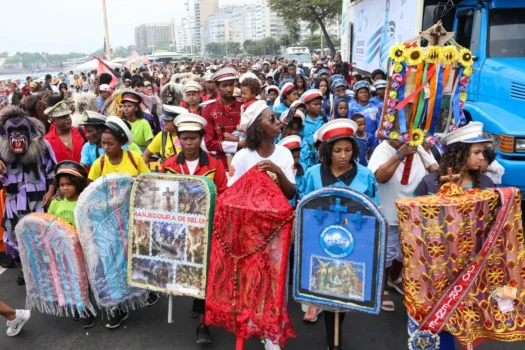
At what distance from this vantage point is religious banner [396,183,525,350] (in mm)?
2646

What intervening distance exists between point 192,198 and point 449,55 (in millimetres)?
2156

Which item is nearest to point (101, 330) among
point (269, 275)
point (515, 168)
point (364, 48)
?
point (269, 275)

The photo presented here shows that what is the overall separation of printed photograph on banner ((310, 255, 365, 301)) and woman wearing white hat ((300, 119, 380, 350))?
527 mm

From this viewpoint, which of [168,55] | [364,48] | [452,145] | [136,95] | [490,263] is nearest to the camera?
[490,263]

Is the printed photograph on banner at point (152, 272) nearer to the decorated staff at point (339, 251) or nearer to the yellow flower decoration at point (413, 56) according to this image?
the decorated staff at point (339, 251)

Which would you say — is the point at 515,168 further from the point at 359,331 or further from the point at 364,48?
the point at 364,48

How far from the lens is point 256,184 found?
117 inches

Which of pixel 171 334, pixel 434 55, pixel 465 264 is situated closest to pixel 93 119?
pixel 171 334

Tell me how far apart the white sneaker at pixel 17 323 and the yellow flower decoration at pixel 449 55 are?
401cm

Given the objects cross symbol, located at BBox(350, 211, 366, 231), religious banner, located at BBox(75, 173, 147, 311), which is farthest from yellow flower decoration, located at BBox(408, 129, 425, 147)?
religious banner, located at BBox(75, 173, 147, 311)

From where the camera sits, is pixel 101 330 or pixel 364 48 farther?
pixel 364 48

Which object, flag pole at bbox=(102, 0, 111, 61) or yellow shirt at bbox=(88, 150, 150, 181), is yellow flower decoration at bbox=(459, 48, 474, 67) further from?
flag pole at bbox=(102, 0, 111, 61)

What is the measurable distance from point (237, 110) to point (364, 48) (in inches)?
354

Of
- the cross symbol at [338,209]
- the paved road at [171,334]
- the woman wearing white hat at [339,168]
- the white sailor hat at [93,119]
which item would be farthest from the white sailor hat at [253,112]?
the paved road at [171,334]
